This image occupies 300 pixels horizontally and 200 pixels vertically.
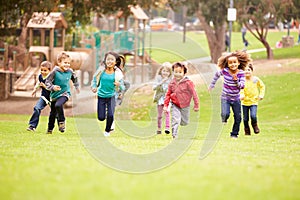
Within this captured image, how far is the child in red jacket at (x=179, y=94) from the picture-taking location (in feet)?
41.6

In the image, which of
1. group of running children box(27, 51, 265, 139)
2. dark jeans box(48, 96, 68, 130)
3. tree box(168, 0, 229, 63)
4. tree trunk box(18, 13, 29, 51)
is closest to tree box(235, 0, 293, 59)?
tree box(168, 0, 229, 63)

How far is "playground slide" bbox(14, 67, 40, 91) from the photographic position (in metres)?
29.0

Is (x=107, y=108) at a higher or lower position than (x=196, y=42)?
lower

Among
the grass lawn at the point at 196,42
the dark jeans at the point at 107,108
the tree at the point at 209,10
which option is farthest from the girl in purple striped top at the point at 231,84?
the tree at the point at 209,10

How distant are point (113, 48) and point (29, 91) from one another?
615cm

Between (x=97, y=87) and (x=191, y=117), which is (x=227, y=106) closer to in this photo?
(x=191, y=117)

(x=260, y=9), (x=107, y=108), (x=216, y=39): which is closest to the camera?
(x=107, y=108)

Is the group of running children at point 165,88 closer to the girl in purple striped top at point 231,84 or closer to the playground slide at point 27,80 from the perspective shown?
the girl in purple striped top at point 231,84

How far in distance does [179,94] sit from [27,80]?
17.5 meters

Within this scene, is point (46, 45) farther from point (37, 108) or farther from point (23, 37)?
point (37, 108)

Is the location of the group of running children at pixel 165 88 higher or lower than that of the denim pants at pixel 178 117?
higher

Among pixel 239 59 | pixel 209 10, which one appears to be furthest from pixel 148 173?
pixel 209 10

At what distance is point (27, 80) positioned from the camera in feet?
96.4

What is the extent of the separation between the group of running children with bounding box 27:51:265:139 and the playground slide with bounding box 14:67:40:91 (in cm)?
1482
